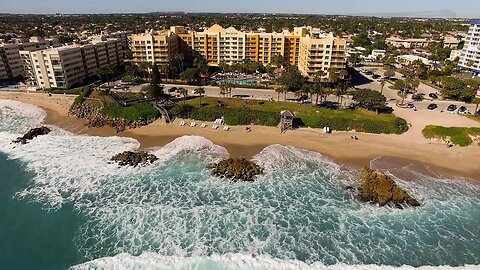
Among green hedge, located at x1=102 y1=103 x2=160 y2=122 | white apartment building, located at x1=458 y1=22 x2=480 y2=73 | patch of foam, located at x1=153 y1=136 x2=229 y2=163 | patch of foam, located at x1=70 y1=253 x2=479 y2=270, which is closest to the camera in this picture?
patch of foam, located at x1=70 y1=253 x2=479 y2=270

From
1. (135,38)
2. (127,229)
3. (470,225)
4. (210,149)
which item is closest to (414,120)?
(470,225)

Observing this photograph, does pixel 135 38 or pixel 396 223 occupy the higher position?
pixel 135 38

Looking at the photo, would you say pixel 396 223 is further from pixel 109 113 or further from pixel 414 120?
pixel 109 113

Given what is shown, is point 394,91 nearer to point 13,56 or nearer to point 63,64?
point 63,64

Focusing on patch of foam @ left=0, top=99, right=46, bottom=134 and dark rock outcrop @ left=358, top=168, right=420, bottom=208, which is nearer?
dark rock outcrop @ left=358, top=168, right=420, bottom=208

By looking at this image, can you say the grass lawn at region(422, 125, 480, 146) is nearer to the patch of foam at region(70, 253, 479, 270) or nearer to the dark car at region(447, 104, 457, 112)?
the dark car at region(447, 104, 457, 112)

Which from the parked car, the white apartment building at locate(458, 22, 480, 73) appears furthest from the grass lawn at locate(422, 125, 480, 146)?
the white apartment building at locate(458, 22, 480, 73)

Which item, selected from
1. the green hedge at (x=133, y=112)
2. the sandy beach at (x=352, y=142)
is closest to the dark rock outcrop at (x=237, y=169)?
the sandy beach at (x=352, y=142)
